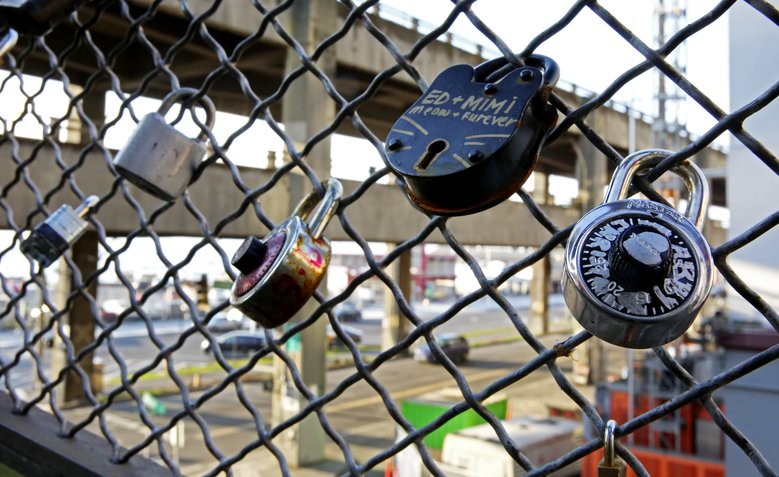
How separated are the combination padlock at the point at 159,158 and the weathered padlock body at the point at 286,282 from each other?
247mm

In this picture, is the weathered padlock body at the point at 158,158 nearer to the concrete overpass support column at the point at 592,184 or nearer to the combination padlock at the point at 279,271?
the combination padlock at the point at 279,271

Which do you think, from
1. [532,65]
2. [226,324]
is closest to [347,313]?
[226,324]

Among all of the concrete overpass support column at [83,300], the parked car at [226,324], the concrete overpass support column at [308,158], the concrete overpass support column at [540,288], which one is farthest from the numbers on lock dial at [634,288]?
the parked car at [226,324]

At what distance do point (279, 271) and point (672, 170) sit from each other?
14.4 inches

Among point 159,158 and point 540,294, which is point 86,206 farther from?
point 540,294

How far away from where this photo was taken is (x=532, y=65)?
528mm

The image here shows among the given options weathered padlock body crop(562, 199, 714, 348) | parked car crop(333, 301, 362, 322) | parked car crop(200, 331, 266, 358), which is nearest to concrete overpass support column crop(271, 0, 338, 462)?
parked car crop(200, 331, 266, 358)

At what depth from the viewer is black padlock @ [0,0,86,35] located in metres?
0.91

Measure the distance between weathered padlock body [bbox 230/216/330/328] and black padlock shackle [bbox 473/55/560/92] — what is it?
0.80 feet

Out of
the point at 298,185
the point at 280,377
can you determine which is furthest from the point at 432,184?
the point at 280,377

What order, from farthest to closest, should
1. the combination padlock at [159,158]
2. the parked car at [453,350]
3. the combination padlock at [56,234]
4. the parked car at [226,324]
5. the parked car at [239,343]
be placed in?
the parked car at [226,324] → the parked car at [453,350] → the parked car at [239,343] → the combination padlock at [56,234] → the combination padlock at [159,158]

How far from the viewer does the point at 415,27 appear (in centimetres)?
877

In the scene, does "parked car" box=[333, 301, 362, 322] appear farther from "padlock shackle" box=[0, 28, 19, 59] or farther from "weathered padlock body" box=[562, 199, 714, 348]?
"weathered padlock body" box=[562, 199, 714, 348]

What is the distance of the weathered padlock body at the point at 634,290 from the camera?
0.40 meters
